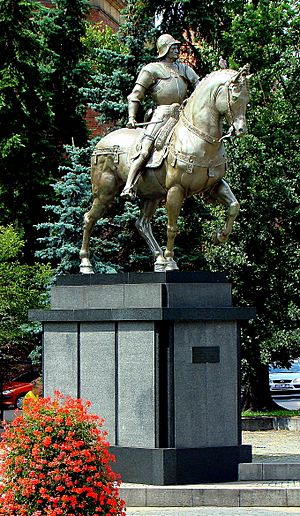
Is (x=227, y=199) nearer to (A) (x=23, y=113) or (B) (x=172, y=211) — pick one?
(B) (x=172, y=211)

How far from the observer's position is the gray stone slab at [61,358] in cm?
1902

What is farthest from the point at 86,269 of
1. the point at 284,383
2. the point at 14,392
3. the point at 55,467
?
the point at 284,383

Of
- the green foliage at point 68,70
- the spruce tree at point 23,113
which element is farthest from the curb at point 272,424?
the green foliage at point 68,70

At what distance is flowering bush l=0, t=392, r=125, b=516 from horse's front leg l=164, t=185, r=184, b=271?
6334 millimetres

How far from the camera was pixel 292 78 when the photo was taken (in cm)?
3131

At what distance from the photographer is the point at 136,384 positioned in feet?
59.2

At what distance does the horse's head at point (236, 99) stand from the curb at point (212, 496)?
482cm

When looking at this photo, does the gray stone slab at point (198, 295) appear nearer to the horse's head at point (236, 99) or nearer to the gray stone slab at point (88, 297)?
the gray stone slab at point (88, 297)

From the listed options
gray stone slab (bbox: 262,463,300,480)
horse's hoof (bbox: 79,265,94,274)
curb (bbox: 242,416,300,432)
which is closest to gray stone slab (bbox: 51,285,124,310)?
horse's hoof (bbox: 79,265,94,274)

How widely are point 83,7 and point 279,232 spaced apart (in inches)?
497

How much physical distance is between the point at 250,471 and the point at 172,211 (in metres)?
3.83

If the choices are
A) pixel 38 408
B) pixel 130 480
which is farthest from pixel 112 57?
pixel 38 408

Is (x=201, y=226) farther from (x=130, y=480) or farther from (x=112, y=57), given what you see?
(x=130, y=480)

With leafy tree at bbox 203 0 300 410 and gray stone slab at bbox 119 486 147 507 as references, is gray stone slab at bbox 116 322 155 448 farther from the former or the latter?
leafy tree at bbox 203 0 300 410
